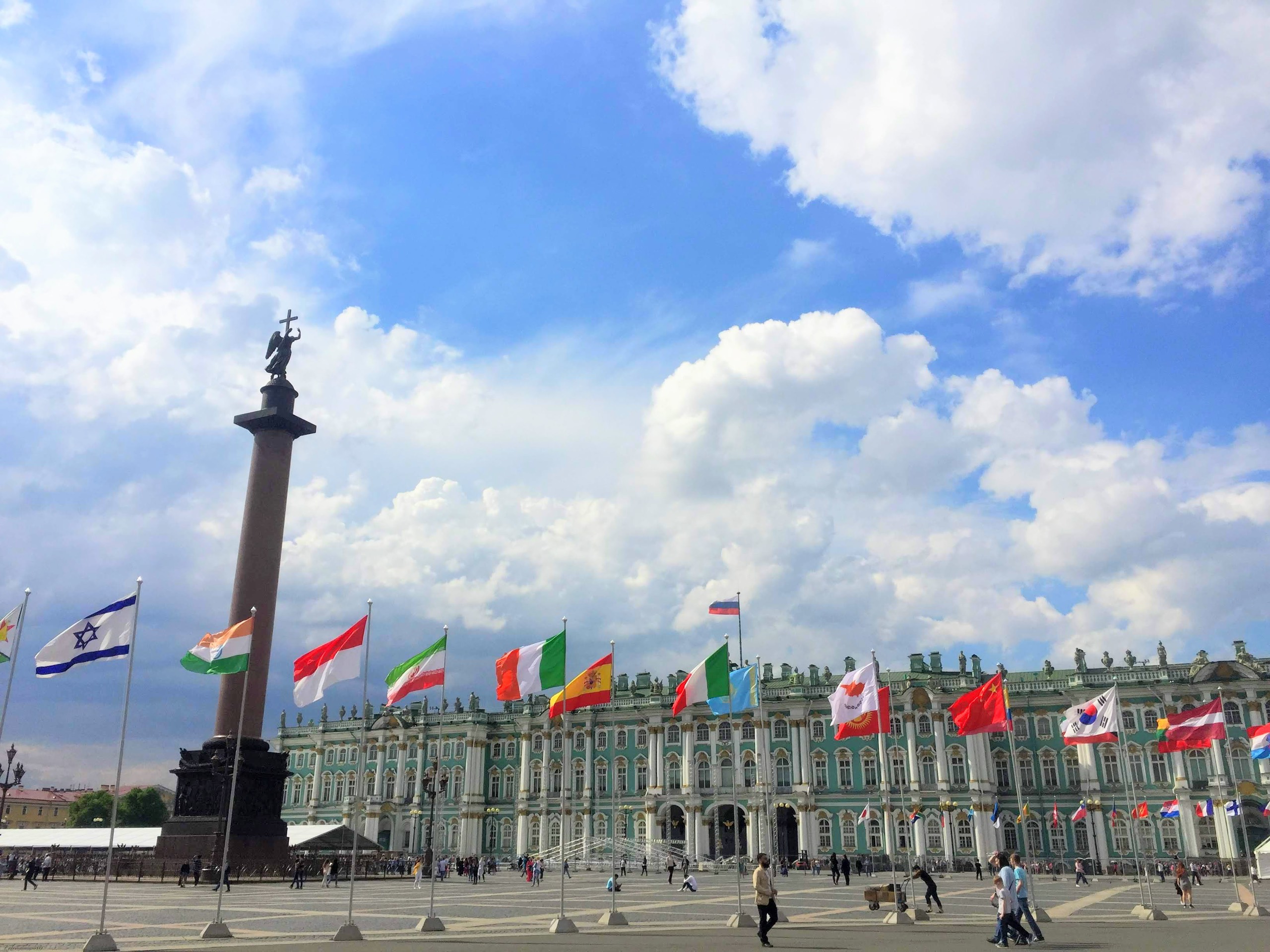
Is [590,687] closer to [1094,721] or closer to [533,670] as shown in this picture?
[533,670]

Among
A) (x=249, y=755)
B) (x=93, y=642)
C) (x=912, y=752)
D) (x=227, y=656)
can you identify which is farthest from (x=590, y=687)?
(x=912, y=752)

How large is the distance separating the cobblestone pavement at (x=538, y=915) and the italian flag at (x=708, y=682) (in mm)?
5866

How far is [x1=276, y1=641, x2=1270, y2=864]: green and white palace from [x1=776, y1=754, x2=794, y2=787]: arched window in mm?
134

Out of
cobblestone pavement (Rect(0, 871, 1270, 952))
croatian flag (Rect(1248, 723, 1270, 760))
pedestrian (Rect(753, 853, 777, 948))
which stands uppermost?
croatian flag (Rect(1248, 723, 1270, 760))

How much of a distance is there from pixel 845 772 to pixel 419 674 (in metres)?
56.1

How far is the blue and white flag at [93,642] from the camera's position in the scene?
75.0 ft

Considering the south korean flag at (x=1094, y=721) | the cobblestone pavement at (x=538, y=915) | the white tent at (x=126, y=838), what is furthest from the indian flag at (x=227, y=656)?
the white tent at (x=126, y=838)

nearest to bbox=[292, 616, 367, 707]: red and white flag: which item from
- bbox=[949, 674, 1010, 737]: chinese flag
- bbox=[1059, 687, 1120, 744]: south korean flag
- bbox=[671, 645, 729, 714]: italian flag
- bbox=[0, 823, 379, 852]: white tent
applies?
bbox=[671, 645, 729, 714]: italian flag

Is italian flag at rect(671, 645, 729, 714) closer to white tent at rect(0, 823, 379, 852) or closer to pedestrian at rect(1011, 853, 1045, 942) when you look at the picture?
pedestrian at rect(1011, 853, 1045, 942)

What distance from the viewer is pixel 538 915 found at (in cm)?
2920

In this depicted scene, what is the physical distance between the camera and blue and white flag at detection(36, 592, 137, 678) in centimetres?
2288

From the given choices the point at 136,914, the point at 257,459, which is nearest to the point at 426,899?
the point at 136,914

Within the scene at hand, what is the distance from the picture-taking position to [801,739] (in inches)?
3034

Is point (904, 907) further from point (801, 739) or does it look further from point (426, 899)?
point (801, 739)
